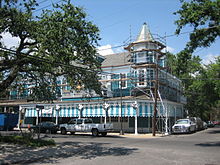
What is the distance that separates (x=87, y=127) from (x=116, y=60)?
1691 cm

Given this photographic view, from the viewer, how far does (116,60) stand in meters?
41.6

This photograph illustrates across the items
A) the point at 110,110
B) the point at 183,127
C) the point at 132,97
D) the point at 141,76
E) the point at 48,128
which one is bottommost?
the point at 48,128

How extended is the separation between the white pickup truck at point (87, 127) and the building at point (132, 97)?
3.53 meters

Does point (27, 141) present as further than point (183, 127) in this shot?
No

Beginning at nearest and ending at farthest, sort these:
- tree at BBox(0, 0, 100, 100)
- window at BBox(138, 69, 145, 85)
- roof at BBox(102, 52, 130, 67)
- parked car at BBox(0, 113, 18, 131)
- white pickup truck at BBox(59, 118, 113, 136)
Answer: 1. tree at BBox(0, 0, 100, 100)
2. white pickup truck at BBox(59, 118, 113, 136)
3. parked car at BBox(0, 113, 18, 131)
4. window at BBox(138, 69, 145, 85)
5. roof at BBox(102, 52, 130, 67)

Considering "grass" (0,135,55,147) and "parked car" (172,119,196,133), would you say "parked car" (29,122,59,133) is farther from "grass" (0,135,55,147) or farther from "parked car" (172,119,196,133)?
"parked car" (172,119,196,133)

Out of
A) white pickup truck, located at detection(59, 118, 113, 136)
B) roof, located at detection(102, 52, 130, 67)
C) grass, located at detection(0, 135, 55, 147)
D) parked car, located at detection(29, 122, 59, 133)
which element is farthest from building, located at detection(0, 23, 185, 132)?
grass, located at detection(0, 135, 55, 147)

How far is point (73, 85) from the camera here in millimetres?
15789

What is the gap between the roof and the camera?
131 feet

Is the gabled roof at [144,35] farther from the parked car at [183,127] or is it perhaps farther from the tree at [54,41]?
the tree at [54,41]

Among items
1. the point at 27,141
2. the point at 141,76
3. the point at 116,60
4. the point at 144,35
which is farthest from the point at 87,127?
the point at 144,35

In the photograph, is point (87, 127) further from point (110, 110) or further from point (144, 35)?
point (144, 35)

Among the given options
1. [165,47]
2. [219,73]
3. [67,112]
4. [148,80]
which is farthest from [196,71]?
[67,112]

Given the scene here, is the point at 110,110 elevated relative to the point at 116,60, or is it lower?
lower
